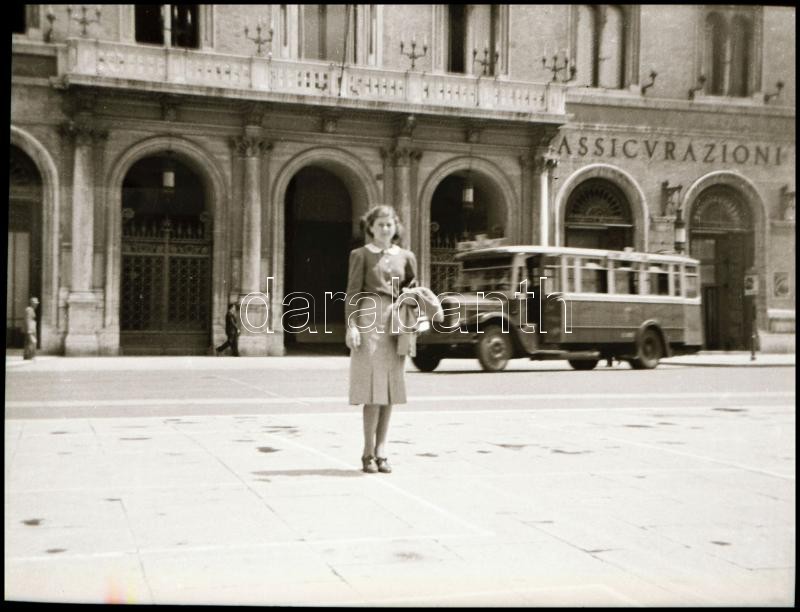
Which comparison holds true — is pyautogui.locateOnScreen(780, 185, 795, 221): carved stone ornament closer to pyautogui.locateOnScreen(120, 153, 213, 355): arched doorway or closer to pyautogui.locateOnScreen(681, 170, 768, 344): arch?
pyautogui.locateOnScreen(681, 170, 768, 344): arch

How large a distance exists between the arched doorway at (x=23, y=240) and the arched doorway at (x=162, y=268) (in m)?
0.55

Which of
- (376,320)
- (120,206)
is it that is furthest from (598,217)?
(120,206)

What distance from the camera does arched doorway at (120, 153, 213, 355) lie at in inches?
231

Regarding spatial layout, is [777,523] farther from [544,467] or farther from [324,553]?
[324,553]

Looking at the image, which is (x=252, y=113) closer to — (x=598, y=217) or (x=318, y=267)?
(x=318, y=267)

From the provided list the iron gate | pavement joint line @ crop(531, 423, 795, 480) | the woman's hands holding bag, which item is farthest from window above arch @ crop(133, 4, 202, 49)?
pavement joint line @ crop(531, 423, 795, 480)

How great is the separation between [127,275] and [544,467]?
9.50 feet

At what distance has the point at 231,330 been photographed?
564 cm

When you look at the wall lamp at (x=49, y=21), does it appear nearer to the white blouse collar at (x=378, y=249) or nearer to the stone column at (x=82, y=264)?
the stone column at (x=82, y=264)

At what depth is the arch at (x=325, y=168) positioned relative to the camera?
5.63 m

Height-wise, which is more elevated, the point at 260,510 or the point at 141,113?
the point at 141,113

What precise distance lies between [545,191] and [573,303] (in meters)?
1.45

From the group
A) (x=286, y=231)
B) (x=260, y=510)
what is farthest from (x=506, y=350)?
(x=260, y=510)

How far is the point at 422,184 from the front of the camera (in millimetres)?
6922
